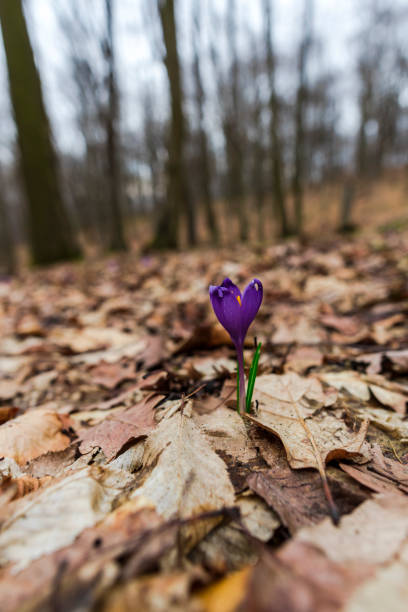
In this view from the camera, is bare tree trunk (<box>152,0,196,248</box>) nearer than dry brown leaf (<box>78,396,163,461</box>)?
No

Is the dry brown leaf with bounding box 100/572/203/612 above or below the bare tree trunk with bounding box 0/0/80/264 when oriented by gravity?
below

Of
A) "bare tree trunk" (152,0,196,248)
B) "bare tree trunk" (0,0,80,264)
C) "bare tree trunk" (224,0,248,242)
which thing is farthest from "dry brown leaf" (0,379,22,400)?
"bare tree trunk" (224,0,248,242)

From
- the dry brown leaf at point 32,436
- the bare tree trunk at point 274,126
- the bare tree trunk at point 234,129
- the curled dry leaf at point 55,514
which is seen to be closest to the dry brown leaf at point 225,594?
the curled dry leaf at point 55,514

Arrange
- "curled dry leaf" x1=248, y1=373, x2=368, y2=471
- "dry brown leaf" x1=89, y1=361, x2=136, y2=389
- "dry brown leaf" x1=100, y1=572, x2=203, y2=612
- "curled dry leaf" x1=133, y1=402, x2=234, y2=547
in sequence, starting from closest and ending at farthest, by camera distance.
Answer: "dry brown leaf" x1=100, y1=572, x2=203, y2=612
"curled dry leaf" x1=133, y1=402, x2=234, y2=547
"curled dry leaf" x1=248, y1=373, x2=368, y2=471
"dry brown leaf" x1=89, y1=361, x2=136, y2=389

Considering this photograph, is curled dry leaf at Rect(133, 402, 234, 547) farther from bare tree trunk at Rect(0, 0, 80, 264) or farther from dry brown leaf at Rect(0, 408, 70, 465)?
bare tree trunk at Rect(0, 0, 80, 264)

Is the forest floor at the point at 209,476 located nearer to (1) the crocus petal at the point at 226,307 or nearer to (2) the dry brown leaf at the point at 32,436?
(2) the dry brown leaf at the point at 32,436

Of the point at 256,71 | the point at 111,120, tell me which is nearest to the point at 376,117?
the point at 256,71
